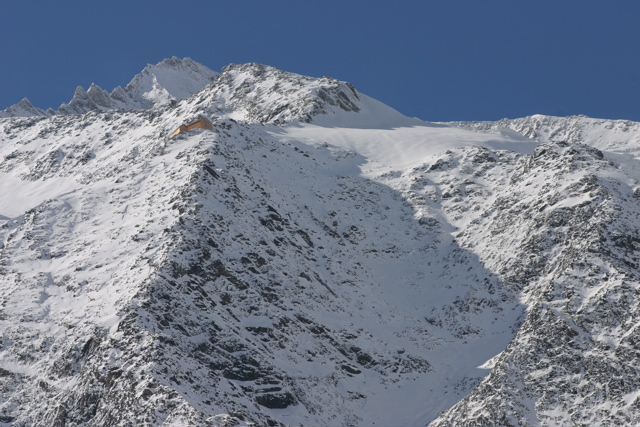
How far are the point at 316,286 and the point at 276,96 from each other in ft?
193

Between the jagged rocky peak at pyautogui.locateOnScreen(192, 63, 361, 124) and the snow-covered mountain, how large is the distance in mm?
20533

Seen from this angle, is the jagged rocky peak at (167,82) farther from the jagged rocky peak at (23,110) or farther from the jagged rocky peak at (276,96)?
the jagged rocky peak at (276,96)

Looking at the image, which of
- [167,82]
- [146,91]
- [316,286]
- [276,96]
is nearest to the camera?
[316,286]

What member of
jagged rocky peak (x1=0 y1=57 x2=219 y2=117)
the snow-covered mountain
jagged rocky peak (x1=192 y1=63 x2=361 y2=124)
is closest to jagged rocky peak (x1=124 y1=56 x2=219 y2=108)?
jagged rocky peak (x1=0 y1=57 x2=219 y2=117)

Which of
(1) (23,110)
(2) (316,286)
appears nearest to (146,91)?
(1) (23,110)

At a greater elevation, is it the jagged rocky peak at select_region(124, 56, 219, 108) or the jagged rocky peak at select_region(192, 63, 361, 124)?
the jagged rocky peak at select_region(124, 56, 219, 108)

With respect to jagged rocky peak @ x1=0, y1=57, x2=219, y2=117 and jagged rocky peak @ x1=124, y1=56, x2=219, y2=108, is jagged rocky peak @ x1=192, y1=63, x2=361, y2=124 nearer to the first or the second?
jagged rocky peak @ x1=0, y1=57, x2=219, y2=117

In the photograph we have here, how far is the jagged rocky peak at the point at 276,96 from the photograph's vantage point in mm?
109875

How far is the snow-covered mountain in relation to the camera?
4728cm

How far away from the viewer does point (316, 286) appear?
6150cm

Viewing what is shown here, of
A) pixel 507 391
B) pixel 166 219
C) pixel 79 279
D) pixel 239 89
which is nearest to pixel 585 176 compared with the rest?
pixel 507 391

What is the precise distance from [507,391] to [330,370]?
11.2 metres

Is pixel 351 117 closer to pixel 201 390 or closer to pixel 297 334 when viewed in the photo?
pixel 297 334

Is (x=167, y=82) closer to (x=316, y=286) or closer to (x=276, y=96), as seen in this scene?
(x=276, y=96)
